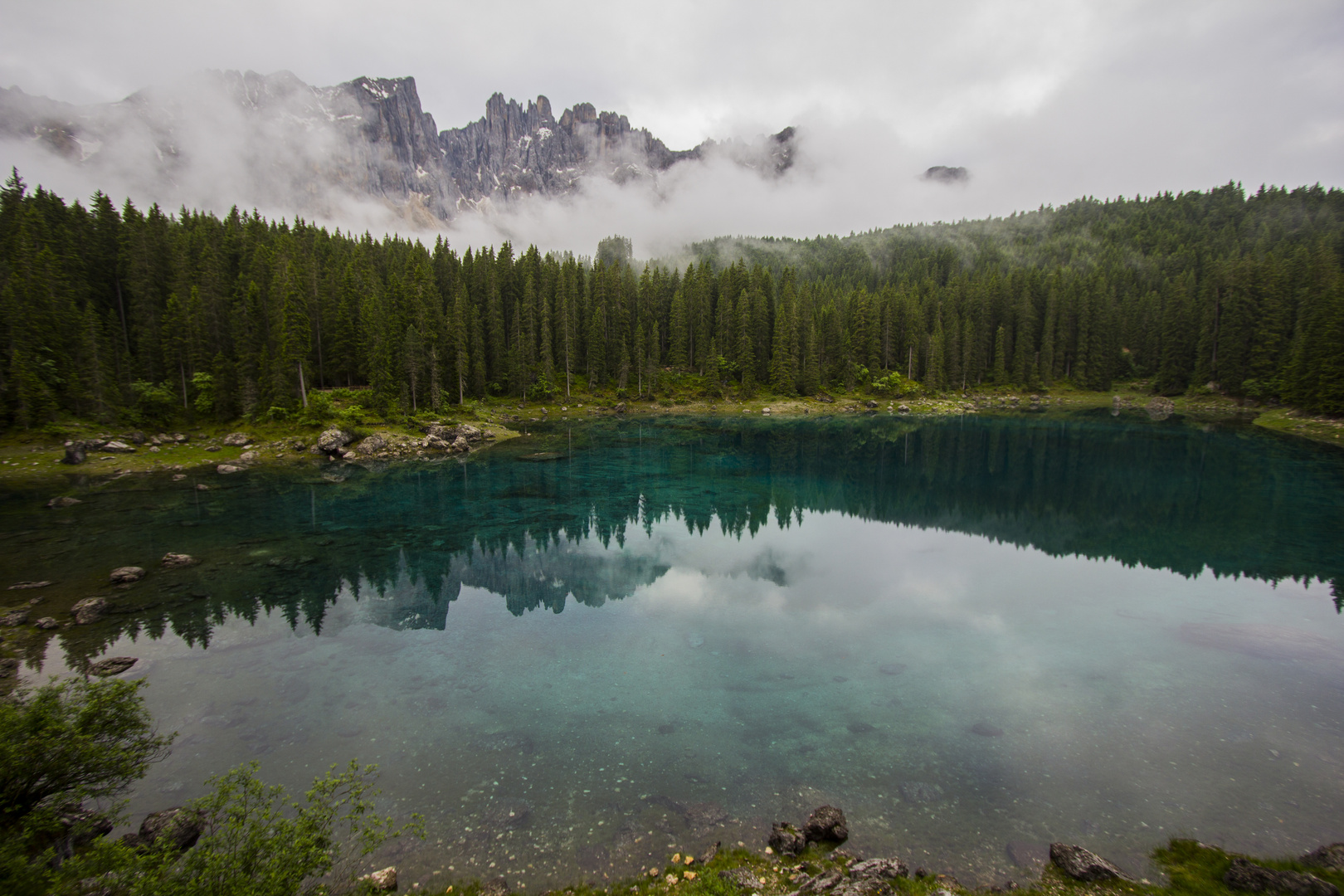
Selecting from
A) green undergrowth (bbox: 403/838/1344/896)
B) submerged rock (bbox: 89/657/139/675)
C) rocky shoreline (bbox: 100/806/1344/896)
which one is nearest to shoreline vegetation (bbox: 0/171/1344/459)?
submerged rock (bbox: 89/657/139/675)

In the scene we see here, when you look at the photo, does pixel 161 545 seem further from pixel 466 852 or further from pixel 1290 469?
pixel 1290 469

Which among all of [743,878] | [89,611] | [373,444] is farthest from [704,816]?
[373,444]

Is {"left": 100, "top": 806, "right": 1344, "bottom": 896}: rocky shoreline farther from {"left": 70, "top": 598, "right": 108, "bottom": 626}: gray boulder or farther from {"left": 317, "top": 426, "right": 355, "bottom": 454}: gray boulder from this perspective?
{"left": 317, "top": 426, "right": 355, "bottom": 454}: gray boulder

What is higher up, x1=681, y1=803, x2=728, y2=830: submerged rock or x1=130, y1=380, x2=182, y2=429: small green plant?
x1=130, y1=380, x2=182, y2=429: small green plant

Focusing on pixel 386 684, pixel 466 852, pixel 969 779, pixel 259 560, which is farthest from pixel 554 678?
pixel 259 560

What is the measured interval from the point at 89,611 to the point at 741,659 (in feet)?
91.3

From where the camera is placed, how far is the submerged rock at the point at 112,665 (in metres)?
19.7

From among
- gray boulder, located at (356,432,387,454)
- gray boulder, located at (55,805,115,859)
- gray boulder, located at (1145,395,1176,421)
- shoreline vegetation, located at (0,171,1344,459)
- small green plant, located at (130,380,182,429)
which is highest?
shoreline vegetation, located at (0,171,1344,459)

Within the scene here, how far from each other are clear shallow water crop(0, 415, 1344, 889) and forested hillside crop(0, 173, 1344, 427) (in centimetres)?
2911

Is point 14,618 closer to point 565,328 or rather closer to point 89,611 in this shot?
point 89,611

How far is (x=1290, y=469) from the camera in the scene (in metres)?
52.0

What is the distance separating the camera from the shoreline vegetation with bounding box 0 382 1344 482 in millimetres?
55406

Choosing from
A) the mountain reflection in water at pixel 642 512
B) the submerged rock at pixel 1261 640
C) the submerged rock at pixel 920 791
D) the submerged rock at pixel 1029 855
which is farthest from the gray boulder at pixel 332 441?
the submerged rock at pixel 1261 640

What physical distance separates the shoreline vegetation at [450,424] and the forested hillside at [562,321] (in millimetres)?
2877
